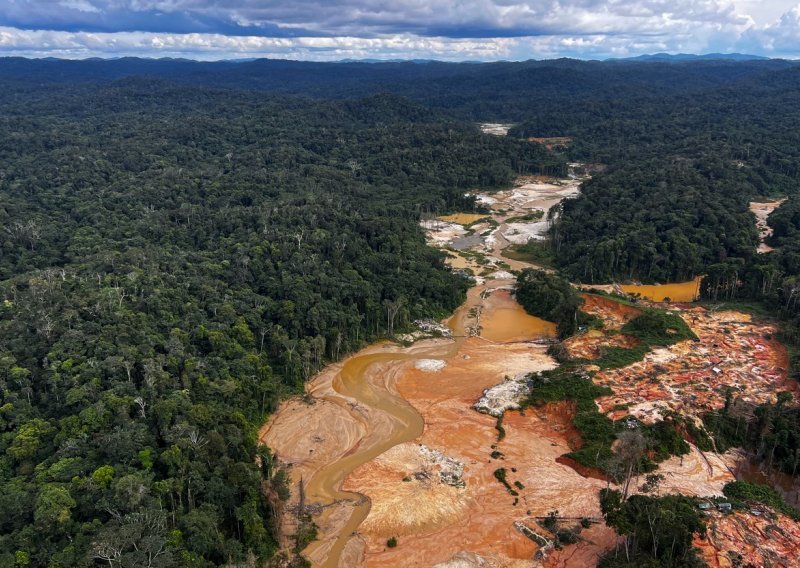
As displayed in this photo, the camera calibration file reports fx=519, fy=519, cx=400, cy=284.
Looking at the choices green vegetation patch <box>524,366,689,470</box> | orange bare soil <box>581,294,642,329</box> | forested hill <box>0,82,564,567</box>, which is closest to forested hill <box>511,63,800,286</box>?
orange bare soil <box>581,294,642,329</box>

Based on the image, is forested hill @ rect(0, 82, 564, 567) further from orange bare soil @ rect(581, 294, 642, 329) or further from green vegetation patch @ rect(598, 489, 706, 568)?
green vegetation patch @ rect(598, 489, 706, 568)

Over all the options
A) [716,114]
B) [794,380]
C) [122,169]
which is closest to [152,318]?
[794,380]

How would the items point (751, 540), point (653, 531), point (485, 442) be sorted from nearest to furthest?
point (653, 531)
point (751, 540)
point (485, 442)

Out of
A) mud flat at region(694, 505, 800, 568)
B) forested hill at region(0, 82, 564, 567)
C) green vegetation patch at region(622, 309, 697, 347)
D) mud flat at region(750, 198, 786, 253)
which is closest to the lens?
mud flat at region(694, 505, 800, 568)

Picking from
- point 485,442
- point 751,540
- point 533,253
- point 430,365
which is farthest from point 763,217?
point 751,540

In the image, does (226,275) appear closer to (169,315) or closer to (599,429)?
(169,315)

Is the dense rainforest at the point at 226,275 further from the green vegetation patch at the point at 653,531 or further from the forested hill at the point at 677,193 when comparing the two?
the forested hill at the point at 677,193
